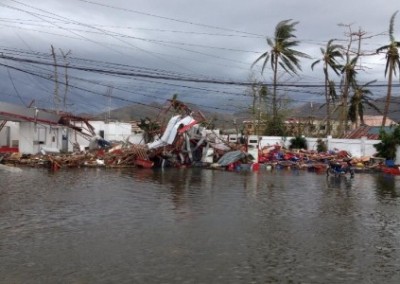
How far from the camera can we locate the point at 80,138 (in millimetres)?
51438

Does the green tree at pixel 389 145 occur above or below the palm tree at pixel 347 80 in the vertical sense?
below

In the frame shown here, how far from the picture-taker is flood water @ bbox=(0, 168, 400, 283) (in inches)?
295

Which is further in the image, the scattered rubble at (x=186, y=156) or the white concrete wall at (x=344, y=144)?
the white concrete wall at (x=344, y=144)

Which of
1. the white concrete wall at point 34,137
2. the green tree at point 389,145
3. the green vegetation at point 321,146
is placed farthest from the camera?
the green vegetation at point 321,146

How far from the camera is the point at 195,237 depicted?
10.1m

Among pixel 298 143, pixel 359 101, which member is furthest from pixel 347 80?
pixel 298 143

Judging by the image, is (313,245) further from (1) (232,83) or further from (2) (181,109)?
(2) (181,109)

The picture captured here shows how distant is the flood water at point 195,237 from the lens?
24.6 ft

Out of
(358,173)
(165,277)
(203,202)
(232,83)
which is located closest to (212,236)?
(165,277)

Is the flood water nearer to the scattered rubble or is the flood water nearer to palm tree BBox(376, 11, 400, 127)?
the scattered rubble

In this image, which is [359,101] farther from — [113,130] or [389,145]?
[113,130]

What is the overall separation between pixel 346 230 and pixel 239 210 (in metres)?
3.50

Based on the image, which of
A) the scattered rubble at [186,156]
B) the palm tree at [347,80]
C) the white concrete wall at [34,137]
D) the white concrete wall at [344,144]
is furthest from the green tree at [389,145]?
the white concrete wall at [34,137]

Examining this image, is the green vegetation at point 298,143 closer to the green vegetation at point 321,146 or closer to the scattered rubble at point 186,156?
the green vegetation at point 321,146
